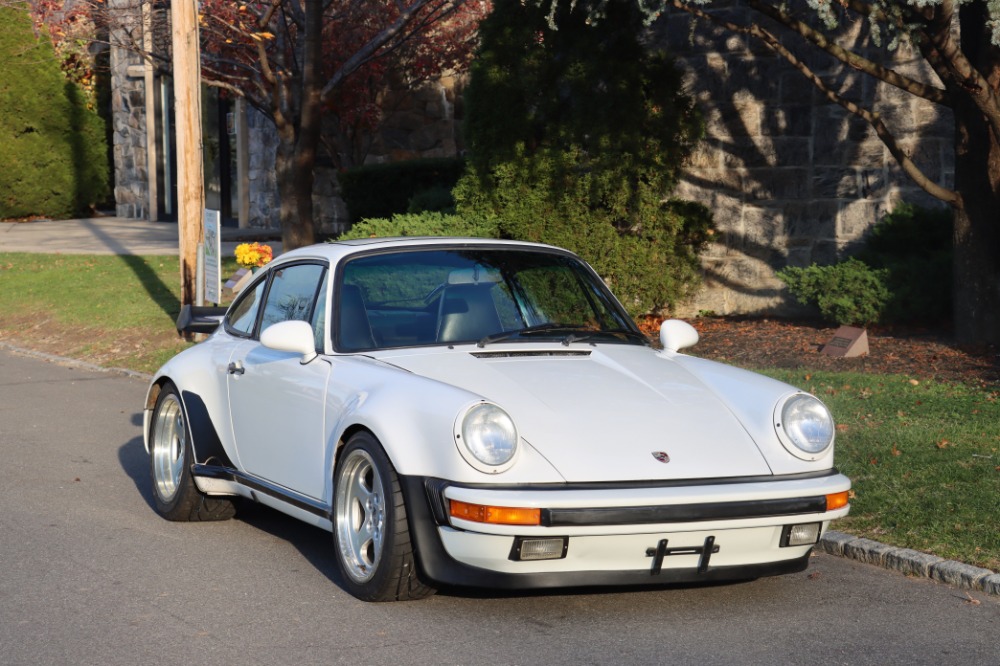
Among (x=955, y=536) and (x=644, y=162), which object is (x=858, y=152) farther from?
(x=955, y=536)

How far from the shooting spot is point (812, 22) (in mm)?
14961

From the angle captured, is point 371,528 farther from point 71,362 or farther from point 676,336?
point 71,362

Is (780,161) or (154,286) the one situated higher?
(780,161)

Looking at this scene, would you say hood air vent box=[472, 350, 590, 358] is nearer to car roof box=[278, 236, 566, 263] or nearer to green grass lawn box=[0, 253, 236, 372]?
car roof box=[278, 236, 566, 263]

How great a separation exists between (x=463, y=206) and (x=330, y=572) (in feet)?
29.2

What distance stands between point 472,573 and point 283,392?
1688 mm

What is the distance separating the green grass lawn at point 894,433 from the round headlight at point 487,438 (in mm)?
2426

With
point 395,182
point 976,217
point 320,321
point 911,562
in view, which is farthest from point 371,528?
point 395,182

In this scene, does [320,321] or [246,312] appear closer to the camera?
Result: [320,321]

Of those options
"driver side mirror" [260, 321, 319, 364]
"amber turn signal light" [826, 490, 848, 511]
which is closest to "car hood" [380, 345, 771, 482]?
"amber turn signal light" [826, 490, 848, 511]

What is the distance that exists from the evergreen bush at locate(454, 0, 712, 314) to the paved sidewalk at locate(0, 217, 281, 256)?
332 inches

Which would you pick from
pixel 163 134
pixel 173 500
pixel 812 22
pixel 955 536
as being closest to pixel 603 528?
pixel 955 536

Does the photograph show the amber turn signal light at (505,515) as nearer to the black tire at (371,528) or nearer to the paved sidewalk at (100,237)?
the black tire at (371,528)

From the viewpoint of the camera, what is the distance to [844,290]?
13586 millimetres
